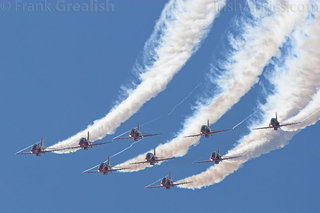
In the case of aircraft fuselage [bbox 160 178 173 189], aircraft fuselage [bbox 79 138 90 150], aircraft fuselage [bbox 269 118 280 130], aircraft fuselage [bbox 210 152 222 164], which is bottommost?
aircraft fuselage [bbox 160 178 173 189]

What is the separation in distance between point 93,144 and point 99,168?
12.2ft

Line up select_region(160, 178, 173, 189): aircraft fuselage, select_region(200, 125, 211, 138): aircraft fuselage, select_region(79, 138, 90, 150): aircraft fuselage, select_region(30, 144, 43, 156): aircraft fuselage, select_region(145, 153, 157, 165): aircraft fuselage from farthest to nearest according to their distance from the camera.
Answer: select_region(30, 144, 43, 156): aircraft fuselage < select_region(160, 178, 173, 189): aircraft fuselage < select_region(79, 138, 90, 150): aircraft fuselage < select_region(145, 153, 157, 165): aircraft fuselage < select_region(200, 125, 211, 138): aircraft fuselage

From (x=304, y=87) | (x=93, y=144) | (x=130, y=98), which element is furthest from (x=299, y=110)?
(x=93, y=144)

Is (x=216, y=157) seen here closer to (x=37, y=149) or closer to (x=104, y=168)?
(x=104, y=168)

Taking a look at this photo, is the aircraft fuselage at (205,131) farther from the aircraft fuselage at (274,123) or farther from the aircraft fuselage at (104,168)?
the aircraft fuselage at (104,168)

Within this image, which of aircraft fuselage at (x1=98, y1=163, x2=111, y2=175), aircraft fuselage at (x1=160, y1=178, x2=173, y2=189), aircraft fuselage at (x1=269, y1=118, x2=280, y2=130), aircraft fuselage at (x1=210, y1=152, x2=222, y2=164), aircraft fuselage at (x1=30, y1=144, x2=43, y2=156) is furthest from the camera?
aircraft fuselage at (x1=98, y1=163, x2=111, y2=175)

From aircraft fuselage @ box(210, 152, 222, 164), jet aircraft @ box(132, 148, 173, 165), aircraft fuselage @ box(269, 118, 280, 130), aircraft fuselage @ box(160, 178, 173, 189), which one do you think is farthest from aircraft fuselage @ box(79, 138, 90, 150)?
aircraft fuselage @ box(269, 118, 280, 130)

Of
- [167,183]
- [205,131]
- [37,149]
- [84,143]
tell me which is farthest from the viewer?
[37,149]

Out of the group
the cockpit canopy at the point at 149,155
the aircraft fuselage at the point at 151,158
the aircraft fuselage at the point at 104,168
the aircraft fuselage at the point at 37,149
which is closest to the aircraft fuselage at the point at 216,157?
the aircraft fuselage at the point at 151,158

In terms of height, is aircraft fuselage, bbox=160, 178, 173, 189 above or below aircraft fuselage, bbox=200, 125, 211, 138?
below

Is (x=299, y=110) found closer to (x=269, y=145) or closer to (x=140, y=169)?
(x=269, y=145)

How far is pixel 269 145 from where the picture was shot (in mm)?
76625

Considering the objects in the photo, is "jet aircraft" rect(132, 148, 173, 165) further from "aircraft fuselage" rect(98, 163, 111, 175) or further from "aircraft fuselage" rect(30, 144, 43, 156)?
"aircraft fuselage" rect(30, 144, 43, 156)

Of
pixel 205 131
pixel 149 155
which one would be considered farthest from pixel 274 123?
pixel 149 155
